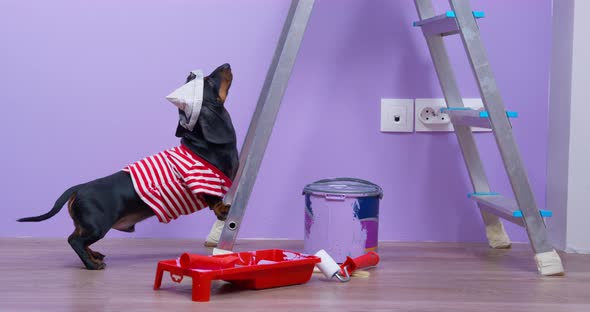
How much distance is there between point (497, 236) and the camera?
1.88 metres

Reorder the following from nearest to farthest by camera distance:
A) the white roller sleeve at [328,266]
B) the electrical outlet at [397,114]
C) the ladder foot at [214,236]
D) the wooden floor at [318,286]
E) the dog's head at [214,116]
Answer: the wooden floor at [318,286] → the white roller sleeve at [328,266] → the dog's head at [214,116] → the ladder foot at [214,236] → the electrical outlet at [397,114]

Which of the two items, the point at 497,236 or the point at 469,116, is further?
the point at 497,236

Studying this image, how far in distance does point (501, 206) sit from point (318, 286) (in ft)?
1.59

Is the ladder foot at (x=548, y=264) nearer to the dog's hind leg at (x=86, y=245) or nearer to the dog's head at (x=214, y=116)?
the dog's head at (x=214, y=116)

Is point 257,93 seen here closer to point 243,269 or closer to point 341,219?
point 341,219

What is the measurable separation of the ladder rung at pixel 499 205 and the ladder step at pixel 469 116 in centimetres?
18

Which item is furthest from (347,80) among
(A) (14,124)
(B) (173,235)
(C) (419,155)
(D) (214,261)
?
(A) (14,124)

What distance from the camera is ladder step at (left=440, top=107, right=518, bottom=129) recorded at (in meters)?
1.57

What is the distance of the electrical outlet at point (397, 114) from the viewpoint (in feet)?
6.37

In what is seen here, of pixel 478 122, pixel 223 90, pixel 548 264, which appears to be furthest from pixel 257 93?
pixel 548 264

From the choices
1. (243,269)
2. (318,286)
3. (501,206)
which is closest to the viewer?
(243,269)

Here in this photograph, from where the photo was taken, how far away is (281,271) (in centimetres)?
139

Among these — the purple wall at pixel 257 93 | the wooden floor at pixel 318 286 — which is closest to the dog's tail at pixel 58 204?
the wooden floor at pixel 318 286

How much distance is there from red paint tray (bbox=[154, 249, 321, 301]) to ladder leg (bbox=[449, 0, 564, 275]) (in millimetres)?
459
